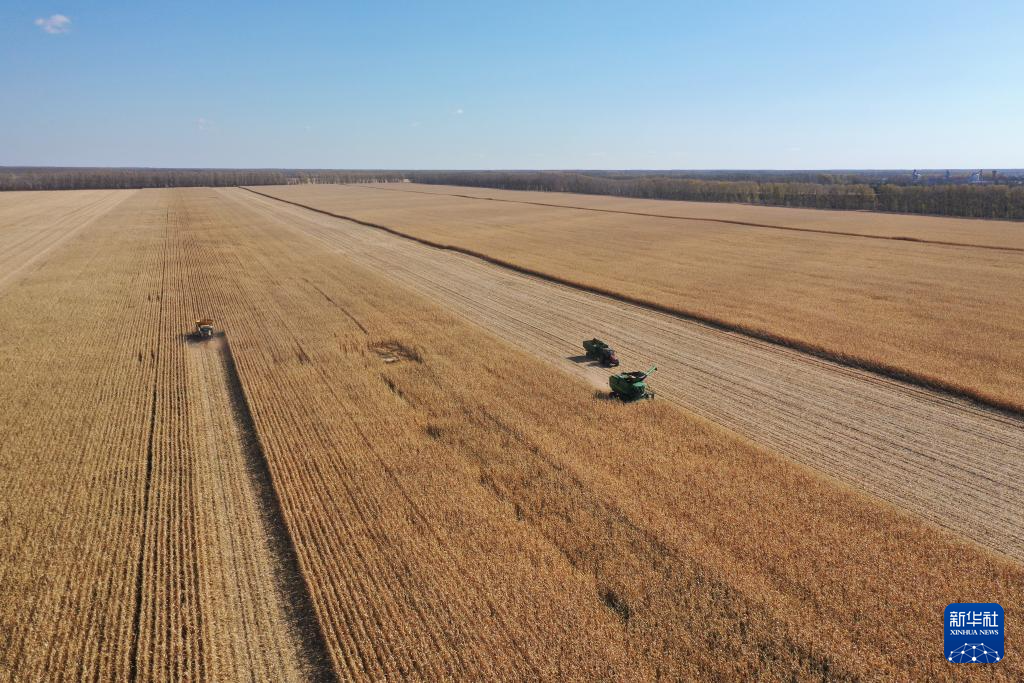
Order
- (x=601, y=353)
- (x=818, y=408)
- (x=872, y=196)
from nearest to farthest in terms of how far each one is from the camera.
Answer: (x=818, y=408)
(x=601, y=353)
(x=872, y=196)

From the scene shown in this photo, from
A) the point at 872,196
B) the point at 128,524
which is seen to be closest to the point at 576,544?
the point at 128,524

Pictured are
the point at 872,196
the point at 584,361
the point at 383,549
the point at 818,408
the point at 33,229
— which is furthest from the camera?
the point at 872,196

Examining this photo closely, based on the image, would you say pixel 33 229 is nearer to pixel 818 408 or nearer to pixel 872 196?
pixel 818 408

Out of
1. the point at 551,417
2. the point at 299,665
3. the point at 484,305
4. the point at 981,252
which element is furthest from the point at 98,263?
the point at 981,252

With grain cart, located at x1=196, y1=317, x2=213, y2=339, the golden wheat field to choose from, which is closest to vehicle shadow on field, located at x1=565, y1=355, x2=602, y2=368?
the golden wheat field

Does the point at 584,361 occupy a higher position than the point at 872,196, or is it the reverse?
the point at 872,196

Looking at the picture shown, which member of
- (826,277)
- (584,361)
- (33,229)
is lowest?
(584,361)

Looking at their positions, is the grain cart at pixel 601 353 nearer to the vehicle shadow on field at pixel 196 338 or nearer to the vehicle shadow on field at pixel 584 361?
the vehicle shadow on field at pixel 584 361

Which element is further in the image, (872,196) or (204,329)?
(872,196)
